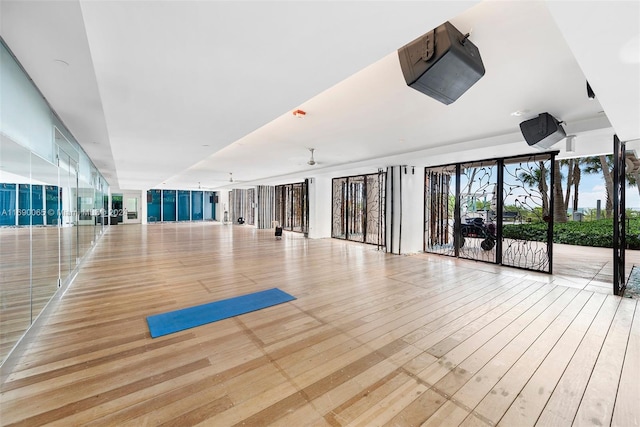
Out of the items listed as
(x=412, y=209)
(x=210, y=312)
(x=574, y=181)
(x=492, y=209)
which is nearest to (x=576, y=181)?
(x=574, y=181)

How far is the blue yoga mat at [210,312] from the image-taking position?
302 centimetres

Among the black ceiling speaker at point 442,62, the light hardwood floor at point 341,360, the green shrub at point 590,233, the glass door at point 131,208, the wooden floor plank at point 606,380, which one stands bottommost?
the wooden floor plank at point 606,380

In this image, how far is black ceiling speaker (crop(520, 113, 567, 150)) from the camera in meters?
3.65

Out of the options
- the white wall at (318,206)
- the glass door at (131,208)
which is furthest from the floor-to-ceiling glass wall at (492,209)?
the glass door at (131,208)

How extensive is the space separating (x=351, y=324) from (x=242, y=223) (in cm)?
1638

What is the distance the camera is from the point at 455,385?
2072 mm

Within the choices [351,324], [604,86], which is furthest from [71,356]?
[604,86]

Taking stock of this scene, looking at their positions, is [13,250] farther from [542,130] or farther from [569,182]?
[569,182]

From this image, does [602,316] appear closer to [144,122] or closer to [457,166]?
A: [457,166]

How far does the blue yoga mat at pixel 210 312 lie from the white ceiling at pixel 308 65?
8.43ft

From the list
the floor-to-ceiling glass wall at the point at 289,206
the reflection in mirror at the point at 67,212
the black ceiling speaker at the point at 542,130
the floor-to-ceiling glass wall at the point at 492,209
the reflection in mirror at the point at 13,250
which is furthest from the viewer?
the floor-to-ceiling glass wall at the point at 289,206

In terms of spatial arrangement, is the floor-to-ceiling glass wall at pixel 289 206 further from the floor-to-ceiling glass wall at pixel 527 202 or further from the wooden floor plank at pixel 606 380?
the wooden floor plank at pixel 606 380

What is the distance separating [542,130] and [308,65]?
3569 millimetres

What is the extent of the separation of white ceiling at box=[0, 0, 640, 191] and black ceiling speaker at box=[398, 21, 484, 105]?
146mm
